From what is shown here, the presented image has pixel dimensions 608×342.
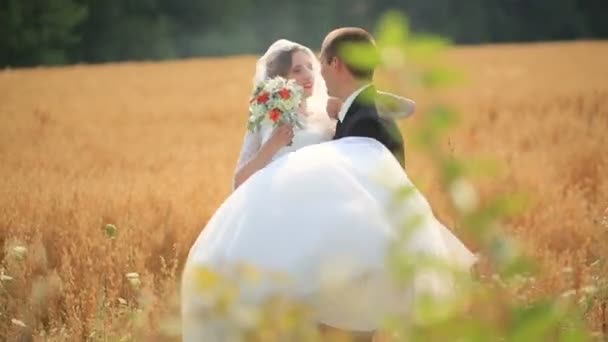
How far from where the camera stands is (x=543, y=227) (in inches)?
178

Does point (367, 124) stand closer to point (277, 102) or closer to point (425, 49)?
point (277, 102)

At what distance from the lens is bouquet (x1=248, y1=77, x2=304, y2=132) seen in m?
2.94

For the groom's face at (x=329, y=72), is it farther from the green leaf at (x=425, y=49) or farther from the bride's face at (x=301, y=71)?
the green leaf at (x=425, y=49)

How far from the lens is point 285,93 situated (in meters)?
2.96

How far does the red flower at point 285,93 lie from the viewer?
2951mm

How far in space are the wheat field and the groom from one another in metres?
0.19

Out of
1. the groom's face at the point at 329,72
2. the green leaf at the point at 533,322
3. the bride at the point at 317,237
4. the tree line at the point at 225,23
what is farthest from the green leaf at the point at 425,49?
the tree line at the point at 225,23

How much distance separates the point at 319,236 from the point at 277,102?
876 millimetres

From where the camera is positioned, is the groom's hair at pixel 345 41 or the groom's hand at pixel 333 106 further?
the groom's hand at pixel 333 106

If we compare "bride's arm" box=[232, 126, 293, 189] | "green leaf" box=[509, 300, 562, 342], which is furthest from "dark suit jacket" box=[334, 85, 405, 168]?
"green leaf" box=[509, 300, 562, 342]

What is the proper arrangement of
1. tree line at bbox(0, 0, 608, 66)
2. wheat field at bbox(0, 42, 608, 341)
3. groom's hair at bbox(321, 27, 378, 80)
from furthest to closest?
tree line at bbox(0, 0, 608, 66) → wheat field at bbox(0, 42, 608, 341) → groom's hair at bbox(321, 27, 378, 80)

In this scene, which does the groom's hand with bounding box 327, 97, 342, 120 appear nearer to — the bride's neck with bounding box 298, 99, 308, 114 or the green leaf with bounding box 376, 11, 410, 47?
the bride's neck with bounding box 298, 99, 308, 114

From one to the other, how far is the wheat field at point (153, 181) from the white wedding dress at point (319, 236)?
1.01 ft

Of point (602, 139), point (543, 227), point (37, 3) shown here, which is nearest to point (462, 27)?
point (37, 3)
